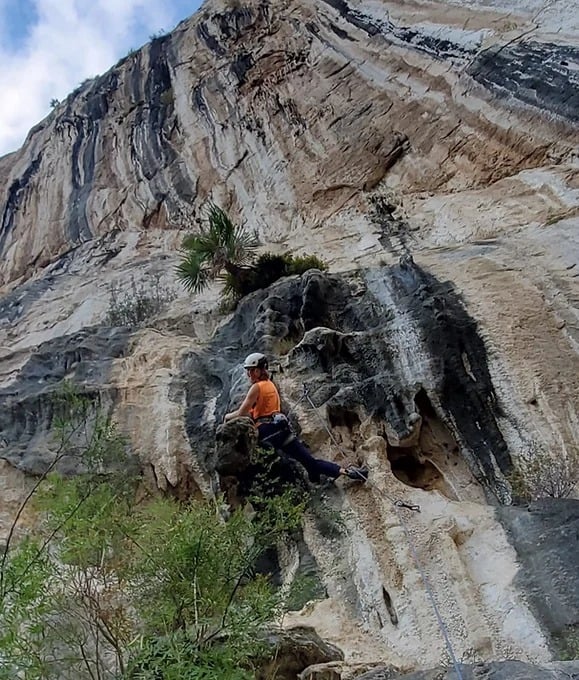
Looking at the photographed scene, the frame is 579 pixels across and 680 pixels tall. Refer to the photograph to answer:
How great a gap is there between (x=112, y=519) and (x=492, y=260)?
23.0ft

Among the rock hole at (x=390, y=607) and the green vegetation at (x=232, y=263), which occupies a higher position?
the green vegetation at (x=232, y=263)

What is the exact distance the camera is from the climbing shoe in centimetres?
772

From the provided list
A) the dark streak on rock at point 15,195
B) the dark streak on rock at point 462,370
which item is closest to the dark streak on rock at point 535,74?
the dark streak on rock at point 462,370

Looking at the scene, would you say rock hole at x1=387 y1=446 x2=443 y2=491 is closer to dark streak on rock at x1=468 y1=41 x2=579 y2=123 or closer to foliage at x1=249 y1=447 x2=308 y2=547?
foliage at x1=249 y1=447 x2=308 y2=547

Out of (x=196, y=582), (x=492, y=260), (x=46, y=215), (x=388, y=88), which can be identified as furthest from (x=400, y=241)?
(x=46, y=215)

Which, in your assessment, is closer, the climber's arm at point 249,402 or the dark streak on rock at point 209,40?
the climber's arm at point 249,402

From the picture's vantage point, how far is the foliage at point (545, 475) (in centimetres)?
713

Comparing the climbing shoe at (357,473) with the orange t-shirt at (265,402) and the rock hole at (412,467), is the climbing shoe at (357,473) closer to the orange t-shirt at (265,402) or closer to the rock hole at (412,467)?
the rock hole at (412,467)

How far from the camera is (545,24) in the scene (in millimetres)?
14992

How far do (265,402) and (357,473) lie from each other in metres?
1.23

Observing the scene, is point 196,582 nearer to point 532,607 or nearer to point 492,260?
point 532,607

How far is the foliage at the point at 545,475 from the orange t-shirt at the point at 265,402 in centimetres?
255

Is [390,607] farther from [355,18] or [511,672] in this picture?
[355,18]

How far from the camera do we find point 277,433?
781 cm
